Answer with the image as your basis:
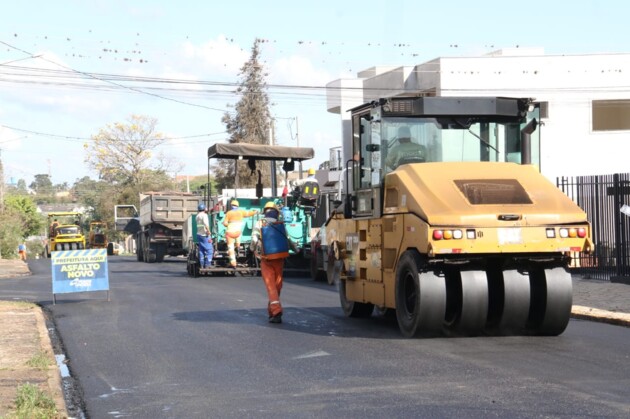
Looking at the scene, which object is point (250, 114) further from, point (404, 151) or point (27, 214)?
point (404, 151)

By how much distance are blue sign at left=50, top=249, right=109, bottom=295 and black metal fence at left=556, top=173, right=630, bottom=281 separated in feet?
29.6

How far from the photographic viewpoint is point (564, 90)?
35000 millimetres

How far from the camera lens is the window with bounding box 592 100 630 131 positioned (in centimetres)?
3569

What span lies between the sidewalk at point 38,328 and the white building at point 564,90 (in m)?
15.0


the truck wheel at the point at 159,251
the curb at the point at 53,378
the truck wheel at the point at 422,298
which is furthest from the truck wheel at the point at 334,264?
the truck wheel at the point at 159,251

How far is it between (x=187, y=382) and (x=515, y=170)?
4831mm

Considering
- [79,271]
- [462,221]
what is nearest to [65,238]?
[79,271]

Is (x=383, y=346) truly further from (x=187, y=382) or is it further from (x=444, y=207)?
(x=187, y=382)

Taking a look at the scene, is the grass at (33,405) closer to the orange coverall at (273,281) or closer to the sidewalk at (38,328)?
the sidewalk at (38,328)

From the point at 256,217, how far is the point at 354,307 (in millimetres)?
12717

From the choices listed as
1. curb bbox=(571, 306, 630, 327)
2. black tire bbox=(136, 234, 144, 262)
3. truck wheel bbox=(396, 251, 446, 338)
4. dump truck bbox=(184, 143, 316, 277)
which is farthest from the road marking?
black tire bbox=(136, 234, 144, 262)

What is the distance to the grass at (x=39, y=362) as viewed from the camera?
967 centimetres

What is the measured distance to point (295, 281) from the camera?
78.7 ft

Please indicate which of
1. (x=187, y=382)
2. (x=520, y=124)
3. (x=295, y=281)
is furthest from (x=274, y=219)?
(x=295, y=281)
